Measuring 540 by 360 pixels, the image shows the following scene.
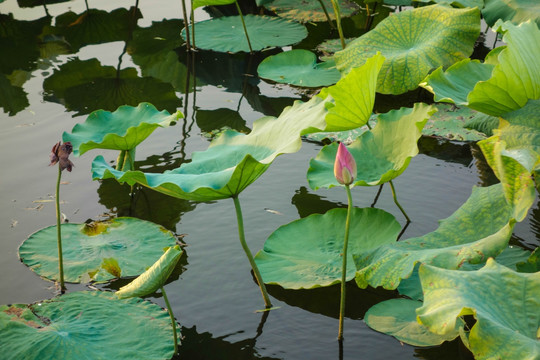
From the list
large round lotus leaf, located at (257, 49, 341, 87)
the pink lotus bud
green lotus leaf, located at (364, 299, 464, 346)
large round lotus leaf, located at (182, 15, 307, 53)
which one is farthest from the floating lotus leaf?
large round lotus leaf, located at (182, 15, 307, 53)

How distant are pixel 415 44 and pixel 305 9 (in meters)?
2.11

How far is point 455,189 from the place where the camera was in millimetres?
3141

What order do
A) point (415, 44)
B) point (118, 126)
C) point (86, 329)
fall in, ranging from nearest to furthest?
point (86, 329) < point (118, 126) < point (415, 44)

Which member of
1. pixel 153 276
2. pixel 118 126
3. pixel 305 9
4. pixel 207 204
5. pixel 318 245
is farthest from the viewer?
pixel 305 9

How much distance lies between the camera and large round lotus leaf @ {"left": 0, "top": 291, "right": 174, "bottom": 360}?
1.99 m

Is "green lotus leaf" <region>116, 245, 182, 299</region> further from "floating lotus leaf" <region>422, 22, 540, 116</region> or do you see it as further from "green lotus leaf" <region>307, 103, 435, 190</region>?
"floating lotus leaf" <region>422, 22, 540, 116</region>

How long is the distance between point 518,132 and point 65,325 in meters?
1.67

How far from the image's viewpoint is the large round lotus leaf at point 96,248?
2553mm

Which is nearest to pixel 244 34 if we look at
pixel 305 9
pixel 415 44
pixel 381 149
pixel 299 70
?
pixel 305 9

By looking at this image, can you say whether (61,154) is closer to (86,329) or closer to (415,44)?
(86,329)

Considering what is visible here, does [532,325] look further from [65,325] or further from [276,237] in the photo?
[65,325]

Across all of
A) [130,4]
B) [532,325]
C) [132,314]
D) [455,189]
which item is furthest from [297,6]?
[532,325]

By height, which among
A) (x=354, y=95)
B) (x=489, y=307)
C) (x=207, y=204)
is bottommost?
(x=207, y=204)

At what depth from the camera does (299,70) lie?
4.46m
